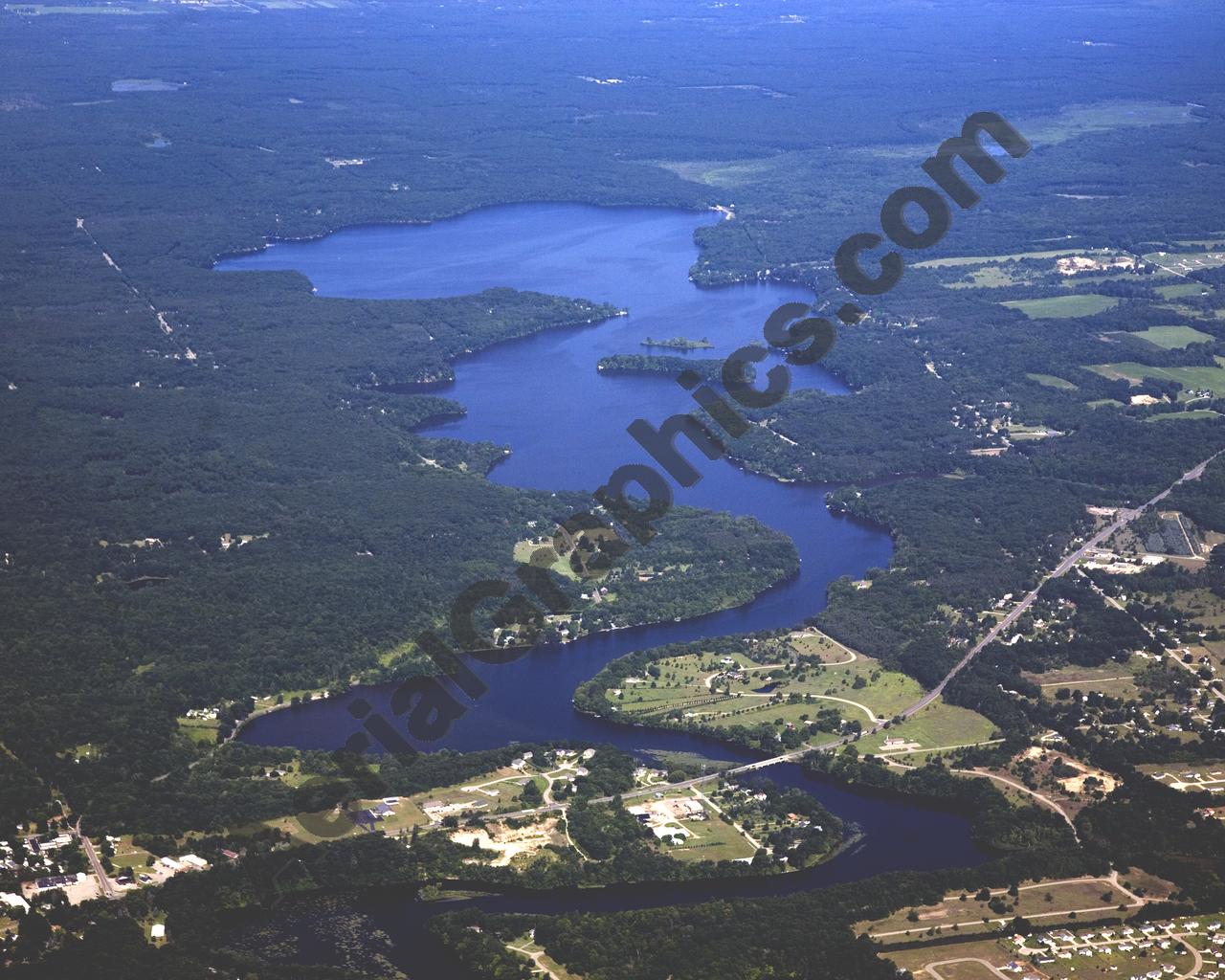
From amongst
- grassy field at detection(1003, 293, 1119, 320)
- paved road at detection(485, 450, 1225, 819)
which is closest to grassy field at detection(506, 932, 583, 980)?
paved road at detection(485, 450, 1225, 819)

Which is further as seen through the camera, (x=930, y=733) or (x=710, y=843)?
(x=930, y=733)

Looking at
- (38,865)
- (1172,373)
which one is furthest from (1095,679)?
(1172,373)

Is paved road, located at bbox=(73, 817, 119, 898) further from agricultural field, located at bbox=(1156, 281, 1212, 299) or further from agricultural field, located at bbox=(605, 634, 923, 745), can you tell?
agricultural field, located at bbox=(1156, 281, 1212, 299)

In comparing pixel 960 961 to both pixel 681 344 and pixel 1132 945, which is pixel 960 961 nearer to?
pixel 1132 945

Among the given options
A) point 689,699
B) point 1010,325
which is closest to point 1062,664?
point 689,699

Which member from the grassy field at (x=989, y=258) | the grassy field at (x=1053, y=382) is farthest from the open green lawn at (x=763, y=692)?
the grassy field at (x=989, y=258)

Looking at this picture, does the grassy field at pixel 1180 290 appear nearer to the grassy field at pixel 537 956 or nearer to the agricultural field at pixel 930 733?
the agricultural field at pixel 930 733
